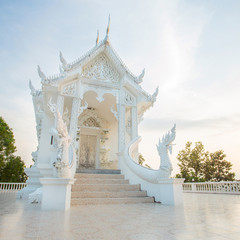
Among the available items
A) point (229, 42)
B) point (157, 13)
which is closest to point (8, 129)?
point (157, 13)

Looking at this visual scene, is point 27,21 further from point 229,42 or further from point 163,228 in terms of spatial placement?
point 163,228

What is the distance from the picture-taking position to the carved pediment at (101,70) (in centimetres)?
782

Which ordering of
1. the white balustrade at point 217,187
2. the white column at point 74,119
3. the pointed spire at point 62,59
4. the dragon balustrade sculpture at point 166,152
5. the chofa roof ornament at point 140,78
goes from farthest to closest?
the white balustrade at point 217,187 → the chofa roof ornament at point 140,78 → the pointed spire at point 62,59 → the white column at point 74,119 → the dragon balustrade sculpture at point 166,152

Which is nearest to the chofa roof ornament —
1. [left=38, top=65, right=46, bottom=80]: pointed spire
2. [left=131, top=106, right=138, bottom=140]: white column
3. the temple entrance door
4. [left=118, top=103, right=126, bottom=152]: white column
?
[left=131, top=106, right=138, bottom=140]: white column

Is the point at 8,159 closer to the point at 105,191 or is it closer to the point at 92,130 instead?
the point at 92,130

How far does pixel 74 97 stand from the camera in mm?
7148

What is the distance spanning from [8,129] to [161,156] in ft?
63.4

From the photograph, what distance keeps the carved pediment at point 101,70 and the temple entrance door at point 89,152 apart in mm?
3304

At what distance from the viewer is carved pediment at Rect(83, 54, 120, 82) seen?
7.82m

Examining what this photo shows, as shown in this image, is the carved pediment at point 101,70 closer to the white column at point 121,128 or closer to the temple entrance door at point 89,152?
the white column at point 121,128

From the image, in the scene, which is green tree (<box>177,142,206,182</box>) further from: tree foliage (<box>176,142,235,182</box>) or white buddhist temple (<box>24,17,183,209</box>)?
white buddhist temple (<box>24,17,183,209</box>)

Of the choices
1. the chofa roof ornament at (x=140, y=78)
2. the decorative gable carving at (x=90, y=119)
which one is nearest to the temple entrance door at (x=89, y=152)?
the decorative gable carving at (x=90, y=119)

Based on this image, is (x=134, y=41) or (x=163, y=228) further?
(x=134, y=41)

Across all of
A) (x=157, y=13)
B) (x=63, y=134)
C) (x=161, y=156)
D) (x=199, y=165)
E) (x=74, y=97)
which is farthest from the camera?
(x=199, y=165)
